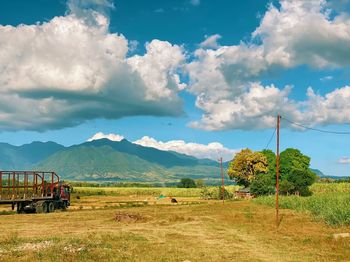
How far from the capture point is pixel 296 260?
79.3 ft

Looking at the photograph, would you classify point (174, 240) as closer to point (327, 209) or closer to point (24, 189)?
point (327, 209)

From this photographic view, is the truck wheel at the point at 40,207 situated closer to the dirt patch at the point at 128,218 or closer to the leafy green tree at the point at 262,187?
the dirt patch at the point at 128,218

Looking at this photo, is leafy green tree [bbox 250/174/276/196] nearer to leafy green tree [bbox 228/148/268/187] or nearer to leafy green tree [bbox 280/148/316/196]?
leafy green tree [bbox 280/148/316/196]

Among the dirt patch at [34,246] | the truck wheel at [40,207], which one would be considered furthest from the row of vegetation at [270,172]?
the dirt patch at [34,246]

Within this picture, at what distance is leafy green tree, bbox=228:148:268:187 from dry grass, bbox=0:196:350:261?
67.9 metres

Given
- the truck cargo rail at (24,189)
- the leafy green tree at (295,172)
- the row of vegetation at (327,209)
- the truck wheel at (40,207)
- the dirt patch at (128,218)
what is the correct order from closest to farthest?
the row of vegetation at (327,209) < the dirt patch at (128,218) < the truck cargo rail at (24,189) < the truck wheel at (40,207) < the leafy green tree at (295,172)

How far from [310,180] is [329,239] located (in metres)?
79.1

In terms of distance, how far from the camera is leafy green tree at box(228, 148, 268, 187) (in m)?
112

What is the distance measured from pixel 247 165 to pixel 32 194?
229ft

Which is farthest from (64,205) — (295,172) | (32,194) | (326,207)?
(295,172)

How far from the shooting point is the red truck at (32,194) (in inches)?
2078

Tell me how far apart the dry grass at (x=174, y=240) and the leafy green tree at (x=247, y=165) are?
67852 millimetres

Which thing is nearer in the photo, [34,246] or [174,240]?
[34,246]

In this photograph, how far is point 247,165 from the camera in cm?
11350
